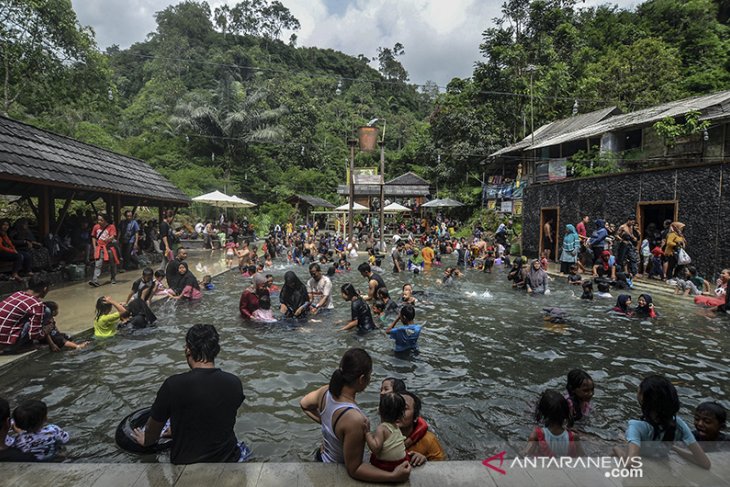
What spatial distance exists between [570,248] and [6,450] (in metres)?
16.0

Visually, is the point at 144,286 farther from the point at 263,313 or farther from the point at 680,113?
the point at 680,113

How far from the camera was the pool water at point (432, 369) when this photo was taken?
15.4 feet

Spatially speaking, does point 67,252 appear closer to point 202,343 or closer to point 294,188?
point 202,343

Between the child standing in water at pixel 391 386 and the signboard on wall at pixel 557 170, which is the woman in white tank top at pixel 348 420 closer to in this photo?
the child standing in water at pixel 391 386

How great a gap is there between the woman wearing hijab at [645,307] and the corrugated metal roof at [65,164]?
14.8m

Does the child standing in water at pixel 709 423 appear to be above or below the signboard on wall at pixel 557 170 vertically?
below

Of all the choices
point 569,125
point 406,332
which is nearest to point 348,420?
point 406,332

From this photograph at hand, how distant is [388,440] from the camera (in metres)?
2.88

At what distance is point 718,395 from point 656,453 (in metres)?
3.50

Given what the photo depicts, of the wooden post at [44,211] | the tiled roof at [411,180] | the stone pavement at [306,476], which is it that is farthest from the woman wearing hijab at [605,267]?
the tiled roof at [411,180]

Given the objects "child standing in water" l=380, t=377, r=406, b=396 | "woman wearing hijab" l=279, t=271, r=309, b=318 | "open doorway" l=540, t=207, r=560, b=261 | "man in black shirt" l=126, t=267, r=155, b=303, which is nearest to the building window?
"open doorway" l=540, t=207, r=560, b=261

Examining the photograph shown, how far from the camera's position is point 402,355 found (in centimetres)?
709

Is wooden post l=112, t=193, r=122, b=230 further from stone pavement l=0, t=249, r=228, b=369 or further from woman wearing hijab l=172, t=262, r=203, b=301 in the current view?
woman wearing hijab l=172, t=262, r=203, b=301

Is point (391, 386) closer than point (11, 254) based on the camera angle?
Yes
